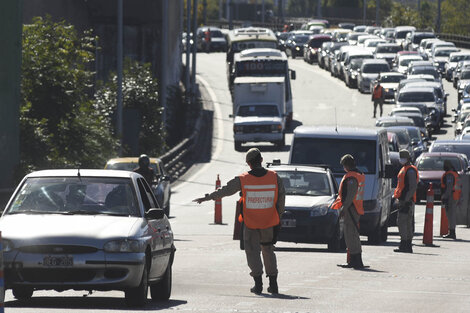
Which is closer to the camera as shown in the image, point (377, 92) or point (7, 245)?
point (7, 245)

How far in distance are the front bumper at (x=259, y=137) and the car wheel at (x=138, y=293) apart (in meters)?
39.7

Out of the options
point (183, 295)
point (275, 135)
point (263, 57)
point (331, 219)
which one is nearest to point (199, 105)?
point (263, 57)

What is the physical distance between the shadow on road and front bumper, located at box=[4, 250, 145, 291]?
1.04 ft

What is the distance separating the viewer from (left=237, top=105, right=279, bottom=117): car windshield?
53844 millimetres

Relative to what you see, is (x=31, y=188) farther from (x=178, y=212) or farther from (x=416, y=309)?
(x=178, y=212)

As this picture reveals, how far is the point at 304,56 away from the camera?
300 feet

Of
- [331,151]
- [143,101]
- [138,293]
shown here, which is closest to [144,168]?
[331,151]

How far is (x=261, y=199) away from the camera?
566 inches

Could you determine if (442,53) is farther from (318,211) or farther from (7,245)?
(7,245)

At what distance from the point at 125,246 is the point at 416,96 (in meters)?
46.6

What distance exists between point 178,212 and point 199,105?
2814cm

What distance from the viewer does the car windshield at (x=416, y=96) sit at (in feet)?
190

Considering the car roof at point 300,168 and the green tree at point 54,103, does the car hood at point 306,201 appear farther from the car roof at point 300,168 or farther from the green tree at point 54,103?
the green tree at point 54,103

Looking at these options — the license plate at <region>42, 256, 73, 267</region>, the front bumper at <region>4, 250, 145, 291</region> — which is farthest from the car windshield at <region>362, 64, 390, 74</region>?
the license plate at <region>42, 256, 73, 267</region>
